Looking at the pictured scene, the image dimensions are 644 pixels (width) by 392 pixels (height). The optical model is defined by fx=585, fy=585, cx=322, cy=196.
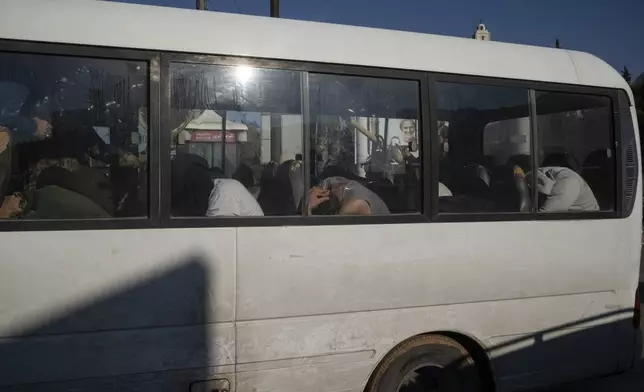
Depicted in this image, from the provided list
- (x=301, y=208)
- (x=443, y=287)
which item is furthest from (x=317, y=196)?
(x=443, y=287)

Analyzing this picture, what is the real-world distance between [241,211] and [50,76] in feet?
4.02

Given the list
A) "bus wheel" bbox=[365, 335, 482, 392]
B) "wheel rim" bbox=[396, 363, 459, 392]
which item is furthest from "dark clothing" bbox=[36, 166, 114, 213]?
"wheel rim" bbox=[396, 363, 459, 392]

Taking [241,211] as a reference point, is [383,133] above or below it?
above

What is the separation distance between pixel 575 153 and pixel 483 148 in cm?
85

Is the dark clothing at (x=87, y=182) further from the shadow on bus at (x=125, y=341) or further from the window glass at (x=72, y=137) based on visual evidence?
the shadow on bus at (x=125, y=341)

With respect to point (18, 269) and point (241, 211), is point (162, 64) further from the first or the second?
point (18, 269)

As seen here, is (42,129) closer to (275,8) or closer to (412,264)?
(412,264)

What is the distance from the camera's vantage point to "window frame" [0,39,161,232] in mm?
2936

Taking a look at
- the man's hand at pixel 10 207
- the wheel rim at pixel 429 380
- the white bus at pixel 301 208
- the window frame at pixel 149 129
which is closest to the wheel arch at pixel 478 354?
the white bus at pixel 301 208

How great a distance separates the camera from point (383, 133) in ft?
12.6

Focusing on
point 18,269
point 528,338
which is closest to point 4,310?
point 18,269

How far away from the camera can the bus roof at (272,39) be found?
304 centimetres

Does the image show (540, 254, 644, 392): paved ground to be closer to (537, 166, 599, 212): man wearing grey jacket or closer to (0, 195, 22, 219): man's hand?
(537, 166, 599, 212): man wearing grey jacket

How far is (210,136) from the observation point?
3.38 metres
